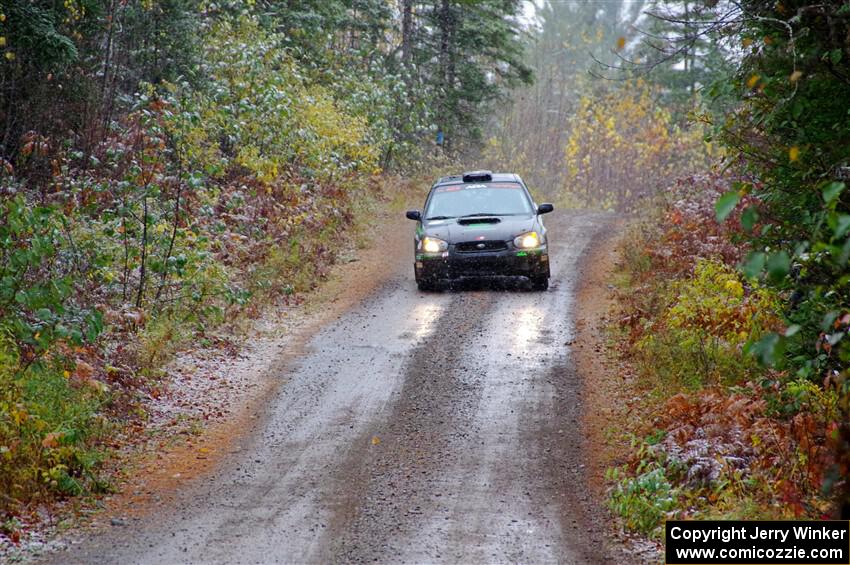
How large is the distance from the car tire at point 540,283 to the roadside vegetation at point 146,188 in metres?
3.97

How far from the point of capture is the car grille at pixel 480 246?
14773 mm

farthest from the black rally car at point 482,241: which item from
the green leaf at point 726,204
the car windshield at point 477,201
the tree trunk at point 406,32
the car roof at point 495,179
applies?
the tree trunk at point 406,32

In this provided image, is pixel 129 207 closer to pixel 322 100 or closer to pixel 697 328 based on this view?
pixel 697 328

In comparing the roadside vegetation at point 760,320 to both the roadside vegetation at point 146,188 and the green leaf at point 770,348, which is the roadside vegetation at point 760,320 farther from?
the roadside vegetation at point 146,188

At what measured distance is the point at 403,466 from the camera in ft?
25.1

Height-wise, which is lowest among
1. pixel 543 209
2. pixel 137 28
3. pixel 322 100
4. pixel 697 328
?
pixel 697 328

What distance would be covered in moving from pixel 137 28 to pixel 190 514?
15923 mm

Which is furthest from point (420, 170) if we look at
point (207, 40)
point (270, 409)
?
point (270, 409)

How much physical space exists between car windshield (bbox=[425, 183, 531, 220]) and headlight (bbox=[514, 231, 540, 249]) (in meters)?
0.87

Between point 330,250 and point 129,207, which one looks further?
point 330,250

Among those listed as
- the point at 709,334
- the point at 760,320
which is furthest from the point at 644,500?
the point at 709,334

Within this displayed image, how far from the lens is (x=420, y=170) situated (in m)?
32.5

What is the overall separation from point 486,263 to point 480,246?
0.30 m

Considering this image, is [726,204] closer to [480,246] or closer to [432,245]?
[480,246]
